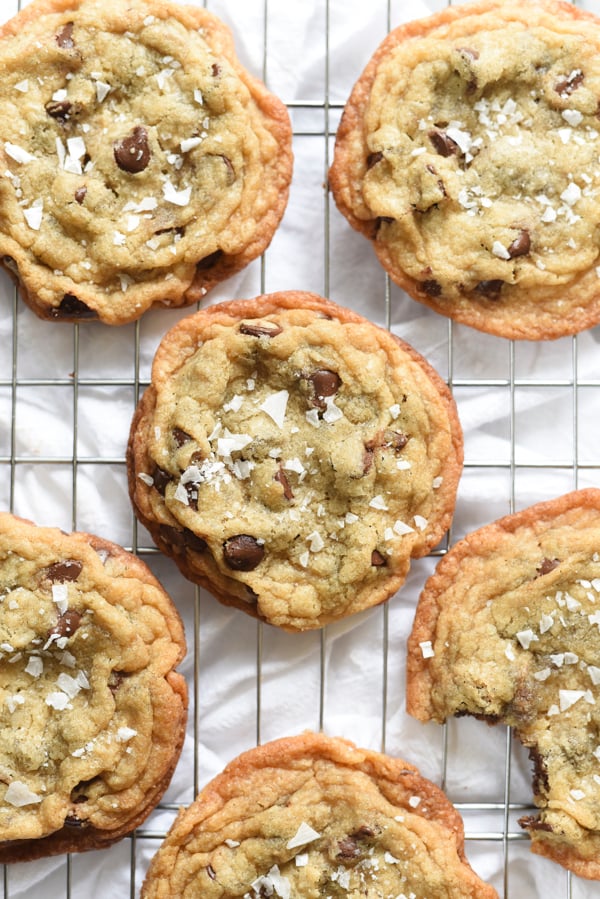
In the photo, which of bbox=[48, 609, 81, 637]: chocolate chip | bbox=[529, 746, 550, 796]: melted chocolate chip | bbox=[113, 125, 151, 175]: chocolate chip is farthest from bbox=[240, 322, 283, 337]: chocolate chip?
bbox=[529, 746, 550, 796]: melted chocolate chip

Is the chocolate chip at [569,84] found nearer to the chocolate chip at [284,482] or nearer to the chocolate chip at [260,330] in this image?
the chocolate chip at [260,330]

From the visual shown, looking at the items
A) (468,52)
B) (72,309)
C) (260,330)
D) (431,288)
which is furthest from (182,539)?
Answer: (468,52)

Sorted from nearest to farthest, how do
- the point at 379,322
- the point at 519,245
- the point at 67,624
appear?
1. the point at 67,624
2. the point at 519,245
3. the point at 379,322

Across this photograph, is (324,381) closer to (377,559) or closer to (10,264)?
(377,559)

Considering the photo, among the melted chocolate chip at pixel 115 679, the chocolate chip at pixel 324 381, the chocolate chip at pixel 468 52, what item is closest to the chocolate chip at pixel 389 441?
the chocolate chip at pixel 324 381

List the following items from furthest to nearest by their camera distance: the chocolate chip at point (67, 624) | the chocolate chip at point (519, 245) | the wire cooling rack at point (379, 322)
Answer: the wire cooling rack at point (379, 322) → the chocolate chip at point (519, 245) → the chocolate chip at point (67, 624)

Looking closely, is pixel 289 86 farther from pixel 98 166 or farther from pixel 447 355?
pixel 447 355

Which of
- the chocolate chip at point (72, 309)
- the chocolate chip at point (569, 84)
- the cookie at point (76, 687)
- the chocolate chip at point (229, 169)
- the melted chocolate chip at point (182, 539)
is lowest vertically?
the cookie at point (76, 687)
